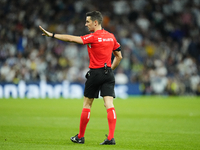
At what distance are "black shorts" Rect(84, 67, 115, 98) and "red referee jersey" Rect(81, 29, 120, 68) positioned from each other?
0.14m

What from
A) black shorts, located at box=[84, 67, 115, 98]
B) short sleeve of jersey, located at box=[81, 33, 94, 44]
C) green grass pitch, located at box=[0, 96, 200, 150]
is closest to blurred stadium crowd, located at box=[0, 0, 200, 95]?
green grass pitch, located at box=[0, 96, 200, 150]

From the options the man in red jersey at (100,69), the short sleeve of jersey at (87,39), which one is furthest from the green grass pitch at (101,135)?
the short sleeve of jersey at (87,39)

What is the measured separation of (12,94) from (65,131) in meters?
15.1

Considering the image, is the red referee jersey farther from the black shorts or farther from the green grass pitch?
the green grass pitch

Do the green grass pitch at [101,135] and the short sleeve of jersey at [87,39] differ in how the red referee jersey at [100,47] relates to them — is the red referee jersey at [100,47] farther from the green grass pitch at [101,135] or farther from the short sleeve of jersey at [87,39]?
the green grass pitch at [101,135]

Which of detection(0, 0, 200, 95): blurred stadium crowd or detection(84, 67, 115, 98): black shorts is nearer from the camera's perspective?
detection(84, 67, 115, 98): black shorts

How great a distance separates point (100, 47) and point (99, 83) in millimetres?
672

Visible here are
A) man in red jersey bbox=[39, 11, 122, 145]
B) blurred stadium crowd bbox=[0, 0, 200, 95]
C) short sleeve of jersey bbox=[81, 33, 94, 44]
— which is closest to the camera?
short sleeve of jersey bbox=[81, 33, 94, 44]

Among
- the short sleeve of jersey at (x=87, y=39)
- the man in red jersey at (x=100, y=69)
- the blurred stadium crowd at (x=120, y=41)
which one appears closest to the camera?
the short sleeve of jersey at (x=87, y=39)

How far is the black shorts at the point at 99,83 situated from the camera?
7008mm

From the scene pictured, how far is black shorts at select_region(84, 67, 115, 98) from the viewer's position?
7.01 metres

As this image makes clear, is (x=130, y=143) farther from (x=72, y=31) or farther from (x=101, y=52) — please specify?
(x=72, y=31)

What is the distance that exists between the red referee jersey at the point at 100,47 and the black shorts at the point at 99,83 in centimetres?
14

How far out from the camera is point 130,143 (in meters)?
7.33
